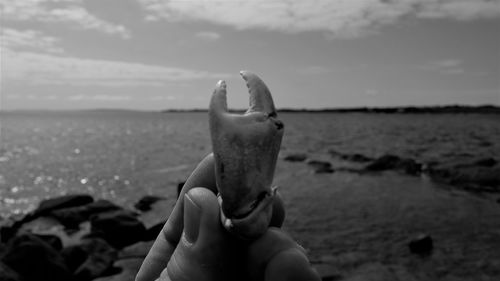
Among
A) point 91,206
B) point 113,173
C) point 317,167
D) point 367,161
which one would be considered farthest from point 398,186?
point 113,173

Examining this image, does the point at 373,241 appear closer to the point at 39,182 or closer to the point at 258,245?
the point at 258,245

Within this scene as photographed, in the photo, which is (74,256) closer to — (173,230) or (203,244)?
(173,230)

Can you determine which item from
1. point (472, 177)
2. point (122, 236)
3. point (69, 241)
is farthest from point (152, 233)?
point (472, 177)

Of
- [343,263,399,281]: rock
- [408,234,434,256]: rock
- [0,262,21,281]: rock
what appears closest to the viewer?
[0,262,21,281]: rock

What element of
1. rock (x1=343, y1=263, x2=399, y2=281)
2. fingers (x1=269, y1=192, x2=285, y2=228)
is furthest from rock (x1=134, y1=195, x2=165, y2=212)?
fingers (x1=269, y1=192, x2=285, y2=228)

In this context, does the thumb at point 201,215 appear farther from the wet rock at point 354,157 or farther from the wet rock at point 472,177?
the wet rock at point 354,157

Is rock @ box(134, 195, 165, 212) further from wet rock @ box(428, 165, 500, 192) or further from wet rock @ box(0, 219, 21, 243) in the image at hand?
wet rock @ box(428, 165, 500, 192)

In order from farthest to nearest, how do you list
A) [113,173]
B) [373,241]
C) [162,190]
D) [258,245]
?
[113,173] → [162,190] → [373,241] → [258,245]
